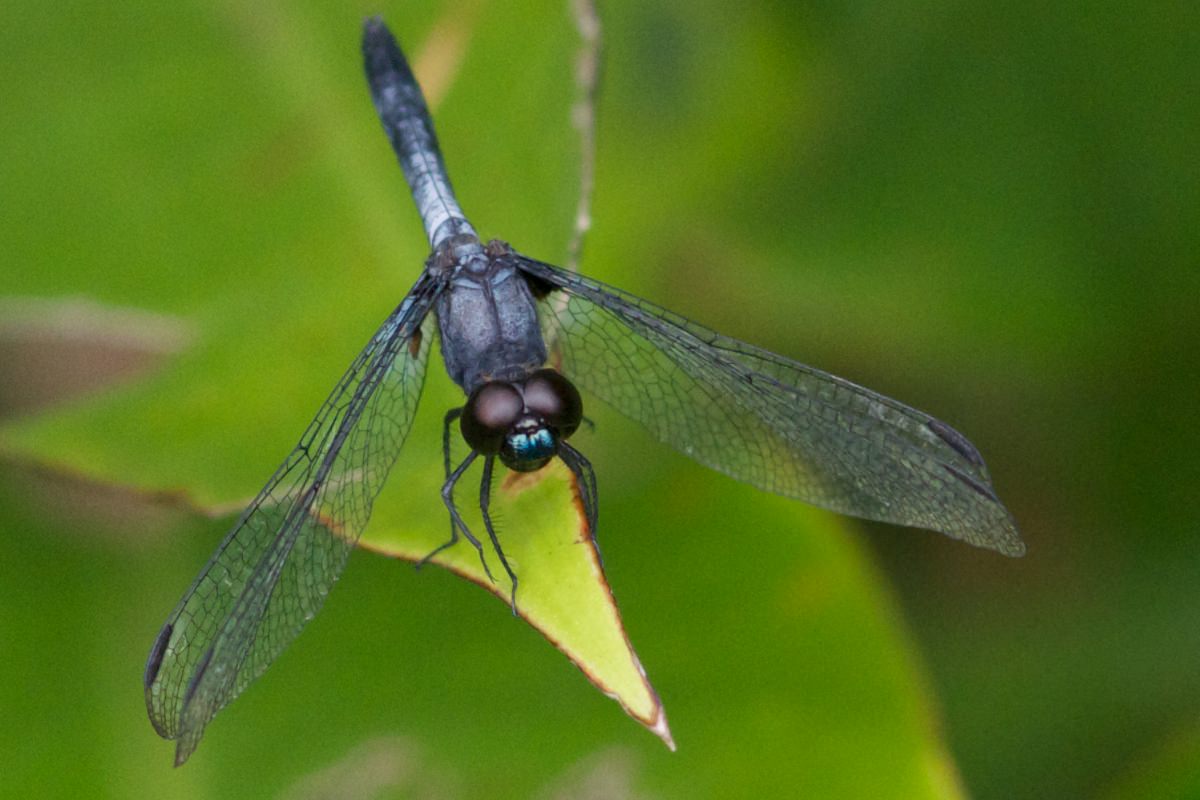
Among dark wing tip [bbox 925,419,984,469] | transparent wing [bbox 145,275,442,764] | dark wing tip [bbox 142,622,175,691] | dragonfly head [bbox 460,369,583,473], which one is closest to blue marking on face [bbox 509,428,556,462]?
dragonfly head [bbox 460,369,583,473]

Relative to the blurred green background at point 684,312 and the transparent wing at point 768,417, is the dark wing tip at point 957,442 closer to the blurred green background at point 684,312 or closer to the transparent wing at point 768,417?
the transparent wing at point 768,417

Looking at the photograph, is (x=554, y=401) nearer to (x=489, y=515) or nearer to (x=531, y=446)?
(x=531, y=446)

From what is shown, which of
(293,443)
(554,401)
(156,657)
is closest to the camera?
(156,657)

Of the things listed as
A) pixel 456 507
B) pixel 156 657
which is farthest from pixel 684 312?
pixel 156 657

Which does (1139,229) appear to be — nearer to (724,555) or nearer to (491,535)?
(724,555)

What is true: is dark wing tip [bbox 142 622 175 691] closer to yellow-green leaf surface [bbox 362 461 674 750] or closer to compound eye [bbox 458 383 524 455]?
yellow-green leaf surface [bbox 362 461 674 750]
